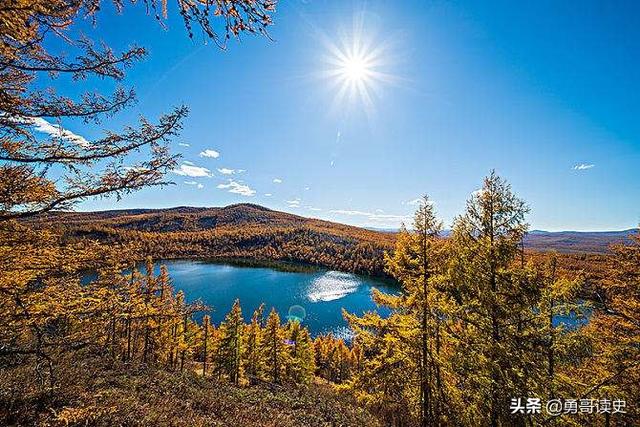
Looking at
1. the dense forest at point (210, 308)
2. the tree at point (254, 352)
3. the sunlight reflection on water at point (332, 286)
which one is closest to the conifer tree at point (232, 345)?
the tree at point (254, 352)

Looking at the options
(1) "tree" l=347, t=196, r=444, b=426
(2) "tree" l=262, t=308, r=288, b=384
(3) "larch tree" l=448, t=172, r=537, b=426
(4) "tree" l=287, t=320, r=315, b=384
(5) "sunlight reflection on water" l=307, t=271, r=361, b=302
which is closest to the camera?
(3) "larch tree" l=448, t=172, r=537, b=426

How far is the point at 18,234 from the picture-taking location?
6.29m

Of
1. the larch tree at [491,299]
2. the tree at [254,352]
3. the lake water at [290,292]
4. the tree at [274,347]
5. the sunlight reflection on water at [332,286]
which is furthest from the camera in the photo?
the sunlight reflection on water at [332,286]

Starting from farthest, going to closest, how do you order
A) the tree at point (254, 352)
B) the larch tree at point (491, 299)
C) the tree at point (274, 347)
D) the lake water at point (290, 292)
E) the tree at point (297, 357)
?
the lake water at point (290, 292), the tree at point (297, 357), the tree at point (254, 352), the tree at point (274, 347), the larch tree at point (491, 299)

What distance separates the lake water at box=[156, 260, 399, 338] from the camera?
264ft

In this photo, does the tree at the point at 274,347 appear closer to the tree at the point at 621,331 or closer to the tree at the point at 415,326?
the tree at the point at 415,326

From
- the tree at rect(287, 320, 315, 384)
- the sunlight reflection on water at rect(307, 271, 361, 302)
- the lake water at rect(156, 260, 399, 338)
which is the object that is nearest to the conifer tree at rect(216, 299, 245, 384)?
the tree at rect(287, 320, 315, 384)

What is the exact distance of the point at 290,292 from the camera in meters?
106

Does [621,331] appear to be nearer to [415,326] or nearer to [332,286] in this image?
[415,326]

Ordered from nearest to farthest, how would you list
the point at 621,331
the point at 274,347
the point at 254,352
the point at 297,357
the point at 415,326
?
1. the point at 415,326
2. the point at 621,331
3. the point at 274,347
4. the point at 254,352
5. the point at 297,357

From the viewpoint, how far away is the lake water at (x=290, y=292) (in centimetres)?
8033

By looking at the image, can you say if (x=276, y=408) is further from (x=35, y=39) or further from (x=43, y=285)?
(x=35, y=39)

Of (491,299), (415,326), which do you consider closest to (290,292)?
(415,326)

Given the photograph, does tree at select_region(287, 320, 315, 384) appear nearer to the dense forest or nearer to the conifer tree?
the conifer tree
